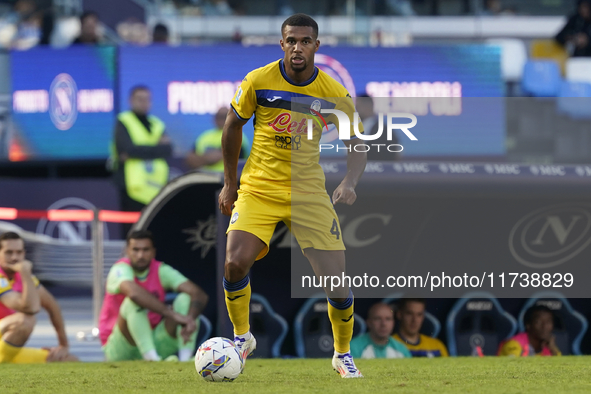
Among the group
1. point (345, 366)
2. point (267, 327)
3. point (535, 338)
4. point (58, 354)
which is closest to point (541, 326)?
point (535, 338)

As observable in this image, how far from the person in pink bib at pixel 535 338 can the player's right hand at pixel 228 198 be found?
2.84 metres

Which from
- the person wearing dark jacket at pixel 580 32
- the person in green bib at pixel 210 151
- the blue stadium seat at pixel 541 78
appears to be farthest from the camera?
the person wearing dark jacket at pixel 580 32

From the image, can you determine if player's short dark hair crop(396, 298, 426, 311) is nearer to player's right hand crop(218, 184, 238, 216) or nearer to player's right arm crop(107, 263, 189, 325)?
player's right arm crop(107, 263, 189, 325)

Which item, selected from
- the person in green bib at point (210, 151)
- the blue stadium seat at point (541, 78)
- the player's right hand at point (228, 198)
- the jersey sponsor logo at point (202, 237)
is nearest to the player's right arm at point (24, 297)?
the jersey sponsor logo at point (202, 237)

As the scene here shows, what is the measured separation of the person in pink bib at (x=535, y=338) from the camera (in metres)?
6.95

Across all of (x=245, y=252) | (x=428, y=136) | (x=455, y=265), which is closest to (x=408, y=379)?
(x=245, y=252)

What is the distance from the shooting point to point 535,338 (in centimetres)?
702

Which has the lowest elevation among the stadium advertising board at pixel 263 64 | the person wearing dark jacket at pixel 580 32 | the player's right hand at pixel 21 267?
the player's right hand at pixel 21 267

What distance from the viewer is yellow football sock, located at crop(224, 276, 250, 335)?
5043 mm

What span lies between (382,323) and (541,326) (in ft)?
4.04

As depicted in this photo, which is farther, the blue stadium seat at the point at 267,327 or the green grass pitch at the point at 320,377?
the blue stadium seat at the point at 267,327

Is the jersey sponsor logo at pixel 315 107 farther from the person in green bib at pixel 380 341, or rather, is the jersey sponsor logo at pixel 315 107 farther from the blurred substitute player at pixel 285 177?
the person in green bib at pixel 380 341

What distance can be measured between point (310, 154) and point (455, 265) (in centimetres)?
223

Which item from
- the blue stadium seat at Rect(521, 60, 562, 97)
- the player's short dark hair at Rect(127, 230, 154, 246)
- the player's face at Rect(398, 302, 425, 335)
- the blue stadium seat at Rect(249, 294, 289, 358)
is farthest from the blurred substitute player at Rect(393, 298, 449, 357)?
the blue stadium seat at Rect(521, 60, 562, 97)
